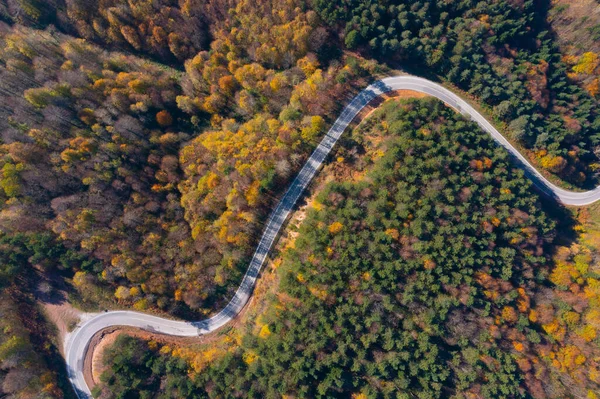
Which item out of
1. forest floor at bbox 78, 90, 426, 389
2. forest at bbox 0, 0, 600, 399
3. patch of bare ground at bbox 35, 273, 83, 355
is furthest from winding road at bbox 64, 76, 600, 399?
forest at bbox 0, 0, 600, 399

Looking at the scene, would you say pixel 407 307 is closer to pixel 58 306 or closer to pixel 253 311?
pixel 253 311

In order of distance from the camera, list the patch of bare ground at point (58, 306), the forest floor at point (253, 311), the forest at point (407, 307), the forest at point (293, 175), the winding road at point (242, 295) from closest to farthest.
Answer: the forest at point (407, 307)
the forest at point (293, 175)
the forest floor at point (253, 311)
the winding road at point (242, 295)
the patch of bare ground at point (58, 306)

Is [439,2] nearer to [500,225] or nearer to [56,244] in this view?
[500,225]

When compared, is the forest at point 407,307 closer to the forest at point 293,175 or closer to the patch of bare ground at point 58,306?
the forest at point 293,175

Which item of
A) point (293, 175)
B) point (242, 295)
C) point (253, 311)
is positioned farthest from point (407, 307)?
point (293, 175)

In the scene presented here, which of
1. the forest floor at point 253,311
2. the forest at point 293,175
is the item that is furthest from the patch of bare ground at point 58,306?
the forest at point 293,175
